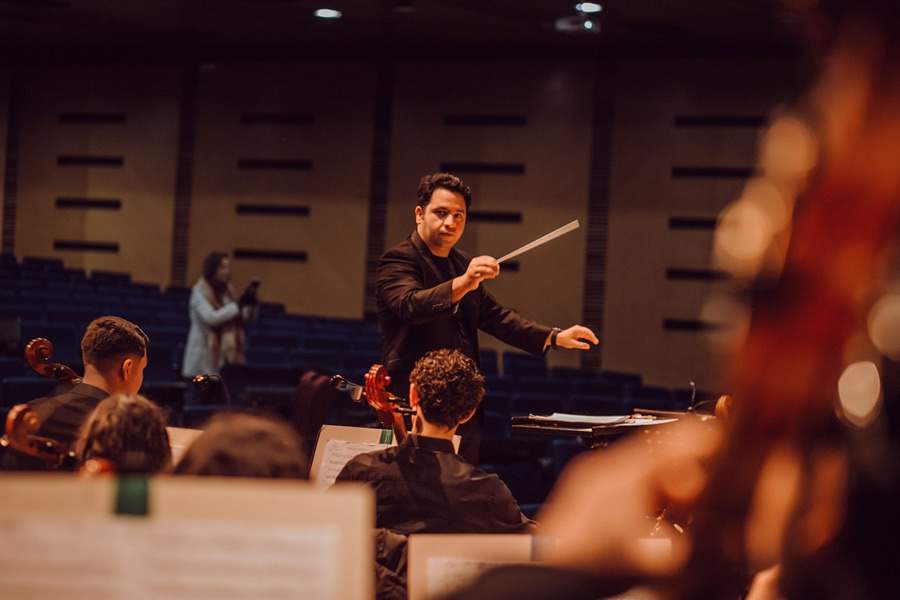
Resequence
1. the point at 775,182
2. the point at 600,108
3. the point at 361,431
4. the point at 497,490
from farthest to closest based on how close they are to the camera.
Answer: the point at 600,108, the point at 361,431, the point at 497,490, the point at 775,182

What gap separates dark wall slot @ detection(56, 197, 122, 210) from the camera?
42.9 ft

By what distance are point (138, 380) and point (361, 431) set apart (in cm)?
66

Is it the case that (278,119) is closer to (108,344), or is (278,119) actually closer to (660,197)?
(660,197)

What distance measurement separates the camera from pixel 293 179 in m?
12.2

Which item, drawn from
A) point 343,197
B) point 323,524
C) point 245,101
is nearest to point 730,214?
point 323,524

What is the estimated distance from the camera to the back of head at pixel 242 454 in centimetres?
113

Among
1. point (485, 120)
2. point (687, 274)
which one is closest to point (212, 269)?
point (485, 120)

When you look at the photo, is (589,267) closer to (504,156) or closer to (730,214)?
(504,156)

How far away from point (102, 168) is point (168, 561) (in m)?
13.2

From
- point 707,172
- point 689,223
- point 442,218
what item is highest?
point 707,172

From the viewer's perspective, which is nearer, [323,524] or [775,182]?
[775,182]

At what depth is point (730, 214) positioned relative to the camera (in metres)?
0.47

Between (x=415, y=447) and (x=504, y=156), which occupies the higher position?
(x=504, y=156)

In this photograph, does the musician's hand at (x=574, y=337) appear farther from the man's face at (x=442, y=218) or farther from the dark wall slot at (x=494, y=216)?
the dark wall slot at (x=494, y=216)
